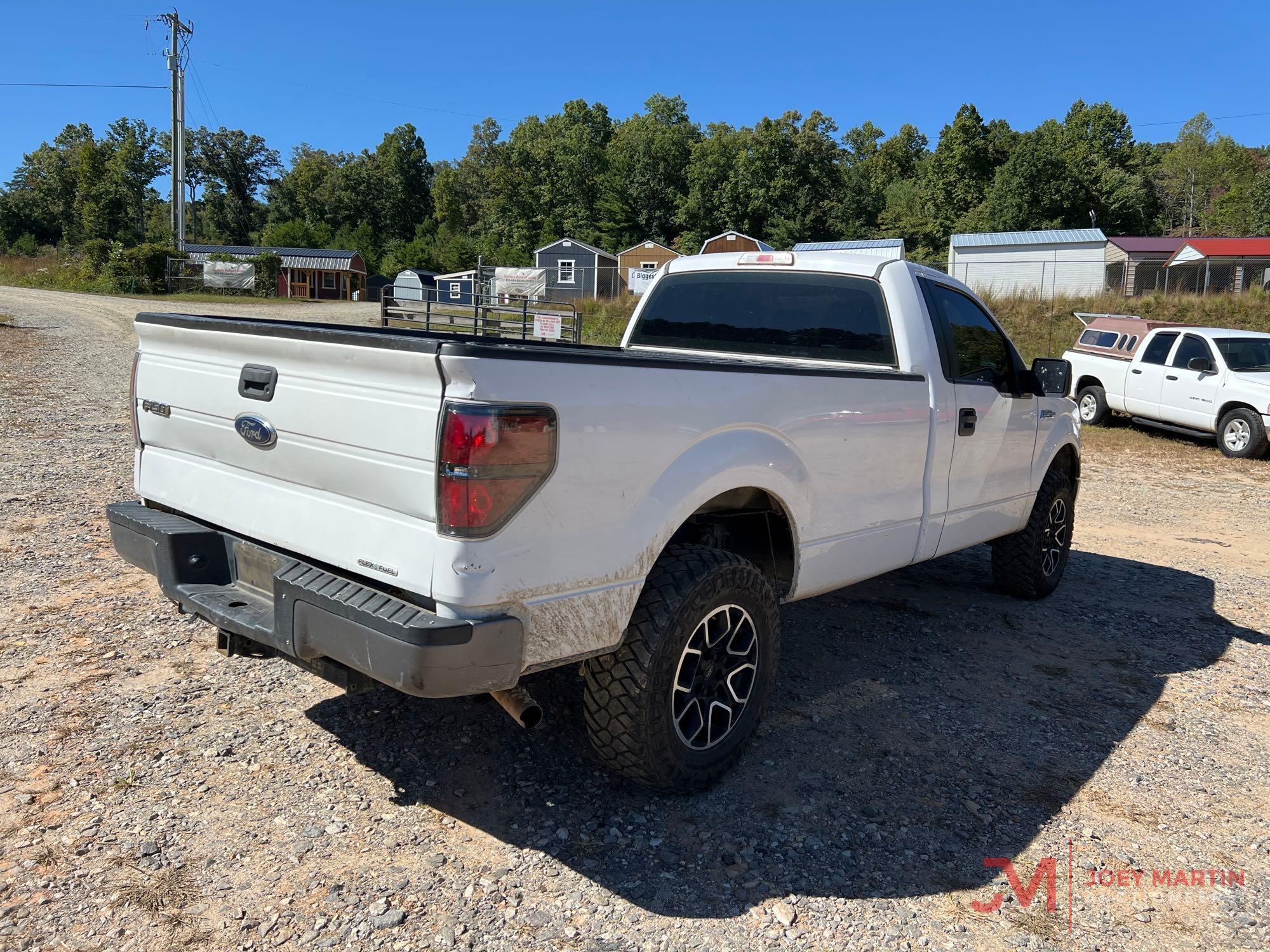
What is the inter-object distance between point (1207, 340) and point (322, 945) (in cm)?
1496

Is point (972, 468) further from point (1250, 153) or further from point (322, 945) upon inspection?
point (1250, 153)

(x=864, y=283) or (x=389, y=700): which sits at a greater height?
(x=864, y=283)

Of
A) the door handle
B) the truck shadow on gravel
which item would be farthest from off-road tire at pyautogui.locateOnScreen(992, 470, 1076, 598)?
the door handle

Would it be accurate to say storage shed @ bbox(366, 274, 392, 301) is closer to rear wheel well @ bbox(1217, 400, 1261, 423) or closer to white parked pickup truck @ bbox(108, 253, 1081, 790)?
rear wheel well @ bbox(1217, 400, 1261, 423)

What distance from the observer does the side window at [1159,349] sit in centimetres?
1429

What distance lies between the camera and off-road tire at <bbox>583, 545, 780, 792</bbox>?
9.79 feet

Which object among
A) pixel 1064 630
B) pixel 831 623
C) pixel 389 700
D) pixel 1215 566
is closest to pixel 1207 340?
pixel 1215 566

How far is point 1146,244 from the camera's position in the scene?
49.8m

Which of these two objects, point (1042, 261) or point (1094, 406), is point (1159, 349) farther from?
point (1042, 261)

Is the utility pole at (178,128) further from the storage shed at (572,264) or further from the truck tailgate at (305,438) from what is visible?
the truck tailgate at (305,438)

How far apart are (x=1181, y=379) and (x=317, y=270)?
192 feet

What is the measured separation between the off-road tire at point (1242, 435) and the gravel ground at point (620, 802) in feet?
29.4

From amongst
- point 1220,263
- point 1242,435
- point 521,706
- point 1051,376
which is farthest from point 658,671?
point 1220,263

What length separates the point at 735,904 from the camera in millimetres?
2771
